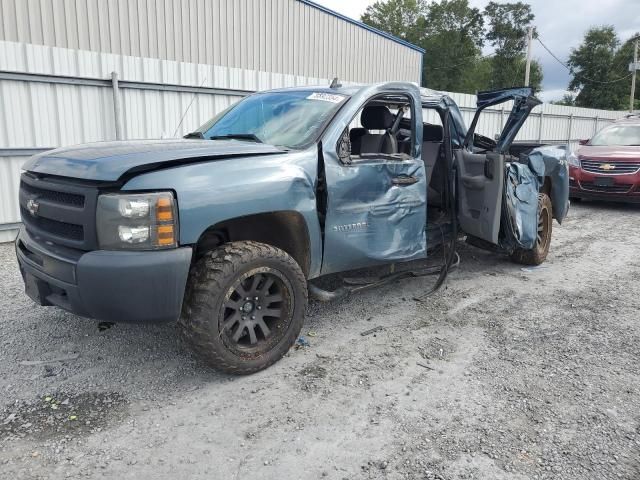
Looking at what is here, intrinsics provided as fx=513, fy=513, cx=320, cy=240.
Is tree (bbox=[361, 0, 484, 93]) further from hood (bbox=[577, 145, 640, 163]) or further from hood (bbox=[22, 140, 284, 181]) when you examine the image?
hood (bbox=[22, 140, 284, 181])

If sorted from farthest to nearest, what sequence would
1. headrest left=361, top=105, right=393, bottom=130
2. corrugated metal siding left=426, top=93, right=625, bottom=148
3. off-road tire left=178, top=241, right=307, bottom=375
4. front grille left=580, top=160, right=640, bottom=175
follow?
corrugated metal siding left=426, top=93, right=625, bottom=148
front grille left=580, top=160, right=640, bottom=175
headrest left=361, top=105, right=393, bottom=130
off-road tire left=178, top=241, right=307, bottom=375

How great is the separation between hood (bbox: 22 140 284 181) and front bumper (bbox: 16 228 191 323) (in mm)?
453

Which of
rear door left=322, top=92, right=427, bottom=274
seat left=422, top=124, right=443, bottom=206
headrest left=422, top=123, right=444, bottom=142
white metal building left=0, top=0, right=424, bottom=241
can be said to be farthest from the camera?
white metal building left=0, top=0, right=424, bottom=241

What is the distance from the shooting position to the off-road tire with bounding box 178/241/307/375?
3.03m

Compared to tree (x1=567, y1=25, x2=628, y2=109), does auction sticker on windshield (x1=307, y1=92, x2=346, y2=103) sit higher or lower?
lower

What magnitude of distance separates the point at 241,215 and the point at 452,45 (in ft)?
206

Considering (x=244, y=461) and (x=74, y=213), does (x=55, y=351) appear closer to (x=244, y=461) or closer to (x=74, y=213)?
(x=74, y=213)

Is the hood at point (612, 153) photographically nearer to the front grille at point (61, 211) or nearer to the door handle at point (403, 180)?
the door handle at point (403, 180)

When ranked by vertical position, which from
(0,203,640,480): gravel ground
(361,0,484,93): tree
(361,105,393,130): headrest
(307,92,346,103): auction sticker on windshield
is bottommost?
(0,203,640,480): gravel ground

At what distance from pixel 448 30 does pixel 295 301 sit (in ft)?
215

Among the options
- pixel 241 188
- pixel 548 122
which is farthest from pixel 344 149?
pixel 548 122

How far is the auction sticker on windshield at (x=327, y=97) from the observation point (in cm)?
405

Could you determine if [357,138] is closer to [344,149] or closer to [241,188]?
[344,149]

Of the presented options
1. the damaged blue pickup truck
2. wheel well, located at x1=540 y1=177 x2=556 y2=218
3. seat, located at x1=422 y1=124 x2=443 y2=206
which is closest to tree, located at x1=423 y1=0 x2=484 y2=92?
wheel well, located at x1=540 y1=177 x2=556 y2=218
